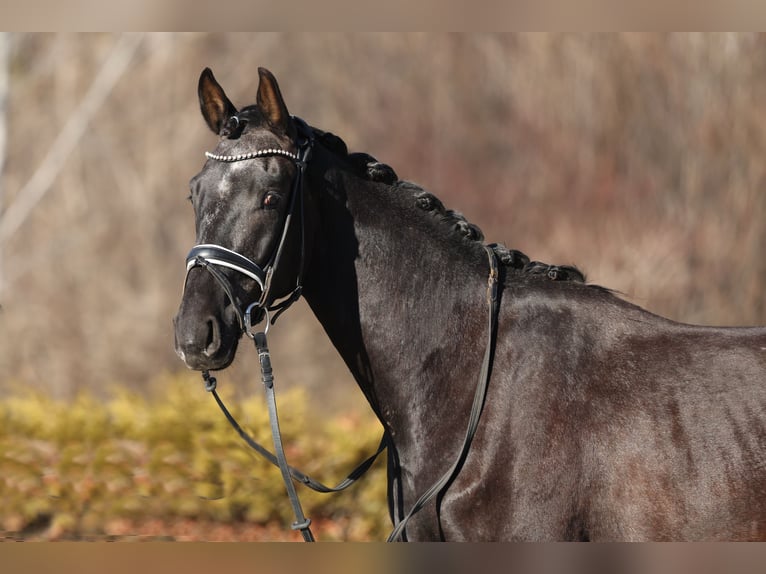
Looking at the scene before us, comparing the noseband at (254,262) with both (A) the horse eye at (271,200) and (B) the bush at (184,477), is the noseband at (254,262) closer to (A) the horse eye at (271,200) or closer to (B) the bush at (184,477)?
(A) the horse eye at (271,200)

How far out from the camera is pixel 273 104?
3240 mm

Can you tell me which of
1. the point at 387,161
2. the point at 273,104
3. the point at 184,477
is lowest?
the point at 184,477

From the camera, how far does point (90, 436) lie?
6988mm

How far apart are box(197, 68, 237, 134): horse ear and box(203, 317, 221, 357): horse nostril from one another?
86 centimetres

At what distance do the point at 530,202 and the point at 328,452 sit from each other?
381 cm

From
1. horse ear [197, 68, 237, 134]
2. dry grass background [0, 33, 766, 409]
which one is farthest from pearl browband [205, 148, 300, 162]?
dry grass background [0, 33, 766, 409]

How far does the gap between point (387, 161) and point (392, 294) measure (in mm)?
5952

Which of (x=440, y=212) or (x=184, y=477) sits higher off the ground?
(x=440, y=212)

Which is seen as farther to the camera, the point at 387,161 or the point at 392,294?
the point at 387,161

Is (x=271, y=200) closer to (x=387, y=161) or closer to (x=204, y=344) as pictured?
(x=204, y=344)

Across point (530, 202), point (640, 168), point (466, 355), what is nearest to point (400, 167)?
point (530, 202)

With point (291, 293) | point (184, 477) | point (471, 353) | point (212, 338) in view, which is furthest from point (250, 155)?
point (184, 477)

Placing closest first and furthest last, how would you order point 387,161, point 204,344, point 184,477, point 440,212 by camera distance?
point 204,344 → point 440,212 → point 184,477 → point 387,161

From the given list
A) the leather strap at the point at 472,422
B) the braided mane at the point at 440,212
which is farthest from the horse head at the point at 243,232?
the leather strap at the point at 472,422
